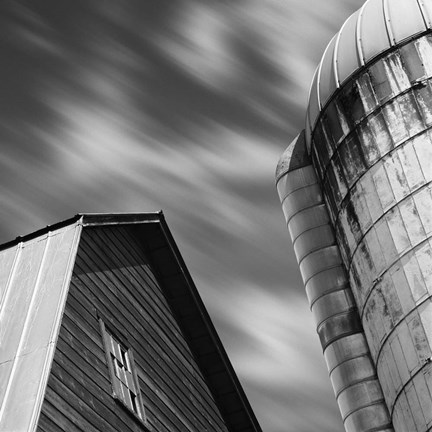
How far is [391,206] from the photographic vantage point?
23.3m

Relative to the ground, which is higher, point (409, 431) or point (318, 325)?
point (318, 325)

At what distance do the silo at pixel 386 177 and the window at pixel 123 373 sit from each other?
9.86 meters

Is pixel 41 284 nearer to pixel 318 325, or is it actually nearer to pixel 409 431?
pixel 409 431

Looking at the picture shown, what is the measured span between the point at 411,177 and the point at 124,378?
1258cm

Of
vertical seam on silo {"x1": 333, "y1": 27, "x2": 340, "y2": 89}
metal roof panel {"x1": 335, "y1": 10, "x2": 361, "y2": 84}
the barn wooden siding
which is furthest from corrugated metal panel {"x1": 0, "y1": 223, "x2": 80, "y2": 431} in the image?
vertical seam on silo {"x1": 333, "y1": 27, "x2": 340, "y2": 89}

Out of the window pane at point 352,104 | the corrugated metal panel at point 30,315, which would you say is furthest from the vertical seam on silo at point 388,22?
the corrugated metal panel at point 30,315

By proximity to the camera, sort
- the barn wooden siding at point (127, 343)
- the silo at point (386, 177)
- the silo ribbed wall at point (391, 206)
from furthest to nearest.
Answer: the silo at point (386, 177) < the silo ribbed wall at point (391, 206) < the barn wooden siding at point (127, 343)

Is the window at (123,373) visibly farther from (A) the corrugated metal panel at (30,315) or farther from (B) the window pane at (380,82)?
(B) the window pane at (380,82)

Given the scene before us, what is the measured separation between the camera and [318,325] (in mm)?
28109

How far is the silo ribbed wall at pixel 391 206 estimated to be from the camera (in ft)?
70.9

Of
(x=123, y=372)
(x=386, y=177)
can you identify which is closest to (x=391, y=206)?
(x=386, y=177)

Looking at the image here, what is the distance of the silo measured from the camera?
21.8 metres

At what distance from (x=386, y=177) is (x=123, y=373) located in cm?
1273

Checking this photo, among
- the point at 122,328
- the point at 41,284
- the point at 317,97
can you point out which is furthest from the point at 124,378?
the point at 317,97
